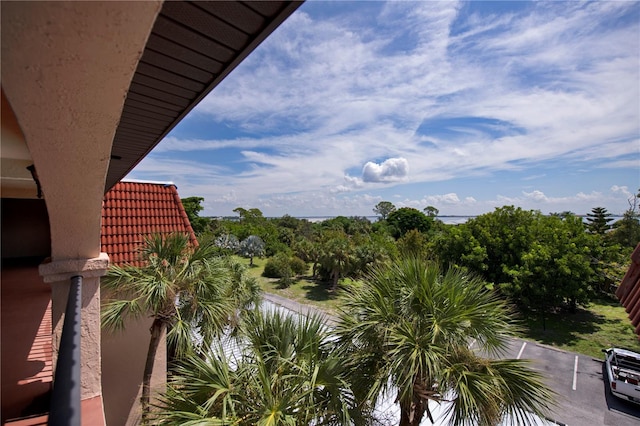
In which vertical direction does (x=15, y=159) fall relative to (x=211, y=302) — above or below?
above

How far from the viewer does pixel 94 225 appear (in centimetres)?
245

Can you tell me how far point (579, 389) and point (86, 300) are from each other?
15499mm

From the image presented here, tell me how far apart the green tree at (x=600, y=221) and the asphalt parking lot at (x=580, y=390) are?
992 inches

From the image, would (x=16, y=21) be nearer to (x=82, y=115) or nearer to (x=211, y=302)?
(x=82, y=115)

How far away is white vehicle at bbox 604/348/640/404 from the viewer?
955 cm

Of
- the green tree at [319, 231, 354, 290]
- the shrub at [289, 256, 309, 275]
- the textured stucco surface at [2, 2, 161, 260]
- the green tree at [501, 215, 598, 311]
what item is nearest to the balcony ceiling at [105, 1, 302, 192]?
the textured stucco surface at [2, 2, 161, 260]

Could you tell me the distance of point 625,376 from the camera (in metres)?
9.85

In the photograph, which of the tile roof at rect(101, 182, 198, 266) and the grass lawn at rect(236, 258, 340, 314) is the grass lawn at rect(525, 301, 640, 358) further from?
the tile roof at rect(101, 182, 198, 266)

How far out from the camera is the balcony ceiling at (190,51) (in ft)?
3.88

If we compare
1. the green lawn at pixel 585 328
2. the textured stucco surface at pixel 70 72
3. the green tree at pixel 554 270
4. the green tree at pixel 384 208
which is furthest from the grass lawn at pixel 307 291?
the green tree at pixel 384 208

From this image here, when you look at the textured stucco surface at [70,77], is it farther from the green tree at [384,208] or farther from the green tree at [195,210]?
the green tree at [384,208]

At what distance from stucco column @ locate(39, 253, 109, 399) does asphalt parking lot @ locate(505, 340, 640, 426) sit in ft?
28.8

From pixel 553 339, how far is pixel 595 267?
6.40 metres

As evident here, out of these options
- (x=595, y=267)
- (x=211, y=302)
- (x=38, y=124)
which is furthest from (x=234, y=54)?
(x=595, y=267)
